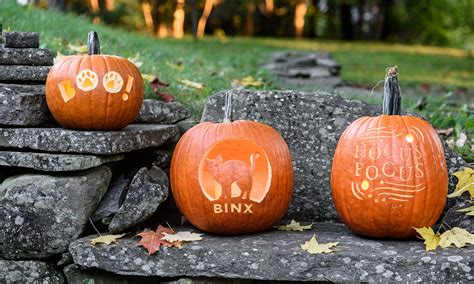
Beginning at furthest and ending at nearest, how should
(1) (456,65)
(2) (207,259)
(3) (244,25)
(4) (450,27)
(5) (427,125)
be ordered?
(4) (450,27), (3) (244,25), (1) (456,65), (5) (427,125), (2) (207,259)

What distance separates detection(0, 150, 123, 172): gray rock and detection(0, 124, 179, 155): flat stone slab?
5cm

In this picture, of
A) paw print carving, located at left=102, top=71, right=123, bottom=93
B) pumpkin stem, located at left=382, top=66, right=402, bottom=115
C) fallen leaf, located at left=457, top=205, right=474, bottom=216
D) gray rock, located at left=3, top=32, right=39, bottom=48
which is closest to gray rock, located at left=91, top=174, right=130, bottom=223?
paw print carving, located at left=102, top=71, right=123, bottom=93

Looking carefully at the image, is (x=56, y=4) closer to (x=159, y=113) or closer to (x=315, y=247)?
(x=159, y=113)

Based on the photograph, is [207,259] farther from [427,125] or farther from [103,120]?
[427,125]

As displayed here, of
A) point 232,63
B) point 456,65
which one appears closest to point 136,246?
point 232,63

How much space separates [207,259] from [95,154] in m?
0.81

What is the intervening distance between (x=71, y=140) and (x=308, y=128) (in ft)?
4.40

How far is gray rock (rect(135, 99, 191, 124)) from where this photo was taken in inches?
162

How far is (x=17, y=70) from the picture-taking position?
3.78 m

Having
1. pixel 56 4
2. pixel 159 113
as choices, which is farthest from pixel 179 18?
pixel 159 113

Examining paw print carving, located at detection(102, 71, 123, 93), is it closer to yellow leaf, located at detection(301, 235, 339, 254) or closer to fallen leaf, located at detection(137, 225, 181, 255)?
fallen leaf, located at detection(137, 225, 181, 255)

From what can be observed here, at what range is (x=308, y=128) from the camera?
12.7 feet

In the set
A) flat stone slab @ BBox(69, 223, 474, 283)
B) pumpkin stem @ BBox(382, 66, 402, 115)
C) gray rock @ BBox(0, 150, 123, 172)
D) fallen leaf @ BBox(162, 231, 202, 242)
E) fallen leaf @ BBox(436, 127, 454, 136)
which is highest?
pumpkin stem @ BBox(382, 66, 402, 115)

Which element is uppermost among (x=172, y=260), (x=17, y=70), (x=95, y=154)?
(x=17, y=70)
